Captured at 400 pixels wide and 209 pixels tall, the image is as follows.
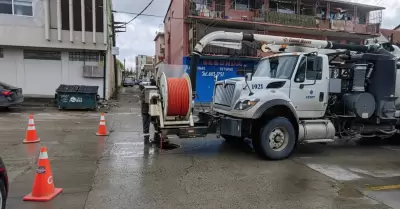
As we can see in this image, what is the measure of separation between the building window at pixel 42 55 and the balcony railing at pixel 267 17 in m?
9.54

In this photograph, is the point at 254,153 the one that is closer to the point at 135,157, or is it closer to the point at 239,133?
A: the point at 239,133

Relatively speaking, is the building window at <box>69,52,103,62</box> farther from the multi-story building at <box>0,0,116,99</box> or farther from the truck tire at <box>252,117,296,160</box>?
the truck tire at <box>252,117,296,160</box>

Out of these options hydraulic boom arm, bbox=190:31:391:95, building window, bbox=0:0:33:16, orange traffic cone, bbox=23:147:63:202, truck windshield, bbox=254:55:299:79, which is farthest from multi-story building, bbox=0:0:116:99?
orange traffic cone, bbox=23:147:63:202

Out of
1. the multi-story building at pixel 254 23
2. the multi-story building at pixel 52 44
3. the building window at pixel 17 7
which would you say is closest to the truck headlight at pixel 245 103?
the multi-story building at pixel 254 23

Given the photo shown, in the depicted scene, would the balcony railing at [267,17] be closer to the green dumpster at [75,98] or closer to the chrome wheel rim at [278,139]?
the green dumpster at [75,98]

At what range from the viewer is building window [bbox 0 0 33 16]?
18266mm

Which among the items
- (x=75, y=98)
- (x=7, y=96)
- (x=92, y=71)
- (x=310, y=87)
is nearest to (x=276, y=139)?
(x=310, y=87)

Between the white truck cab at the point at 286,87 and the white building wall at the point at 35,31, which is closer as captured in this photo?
the white truck cab at the point at 286,87

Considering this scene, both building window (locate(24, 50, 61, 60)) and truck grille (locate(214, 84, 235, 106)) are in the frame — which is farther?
building window (locate(24, 50, 61, 60))

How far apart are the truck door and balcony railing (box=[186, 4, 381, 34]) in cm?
1567

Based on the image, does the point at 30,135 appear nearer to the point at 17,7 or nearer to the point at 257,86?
the point at 257,86

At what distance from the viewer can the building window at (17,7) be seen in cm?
1827

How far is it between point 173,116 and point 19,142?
476cm

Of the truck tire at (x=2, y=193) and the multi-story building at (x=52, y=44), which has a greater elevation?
the multi-story building at (x=52, y=44)
